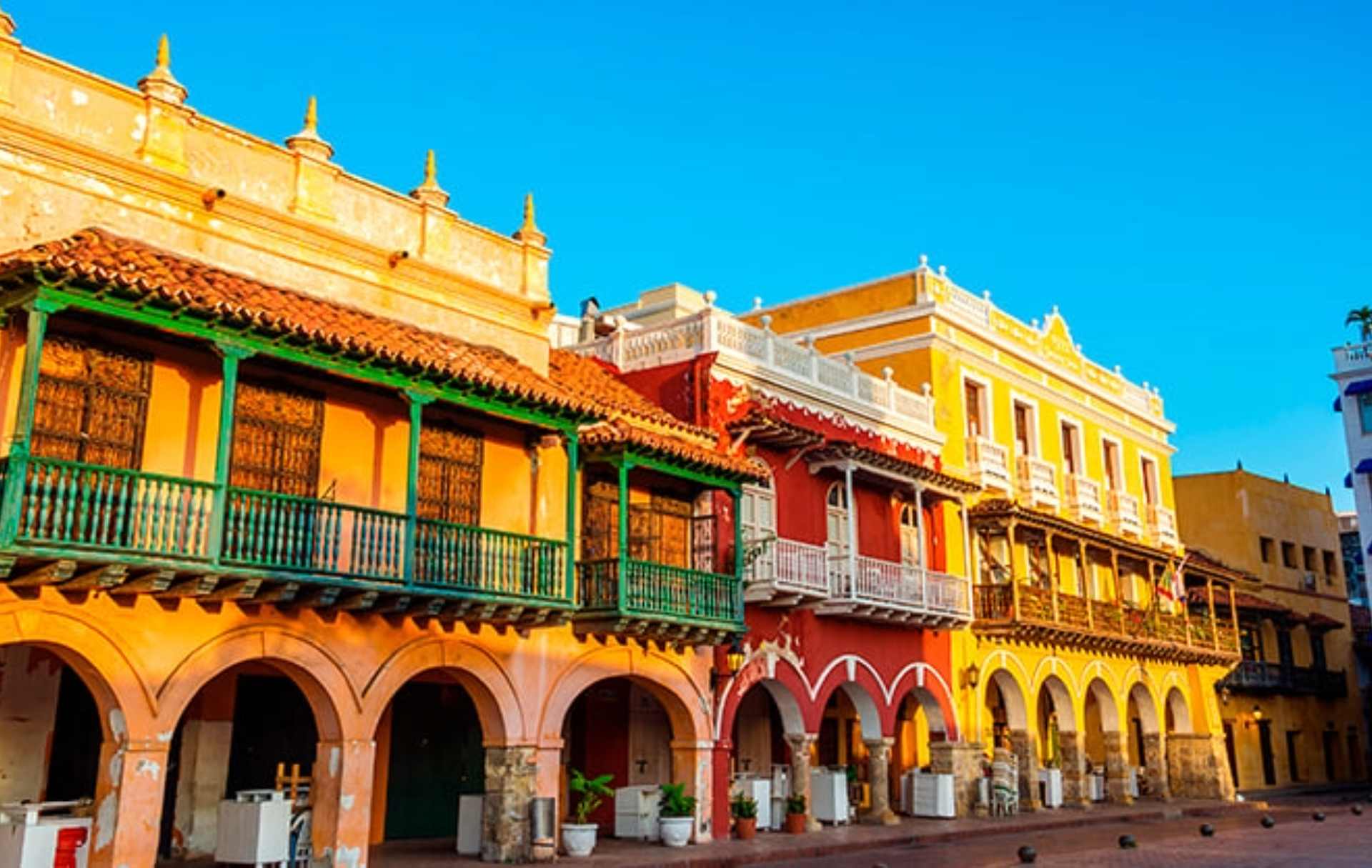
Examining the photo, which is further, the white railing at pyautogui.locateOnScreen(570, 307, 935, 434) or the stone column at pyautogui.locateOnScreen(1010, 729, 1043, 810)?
the stone column at pyautogui.locateOnScreen(1010, 729, 1043, 810)

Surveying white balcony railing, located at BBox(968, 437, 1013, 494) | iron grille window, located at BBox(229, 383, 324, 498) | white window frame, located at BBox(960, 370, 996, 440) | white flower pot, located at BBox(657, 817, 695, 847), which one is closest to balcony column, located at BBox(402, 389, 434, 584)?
iron grille window, located at BBox(229, 383, 324, 498)

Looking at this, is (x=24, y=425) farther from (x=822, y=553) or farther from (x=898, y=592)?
(x=898, y=592)

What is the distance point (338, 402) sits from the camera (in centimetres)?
1574

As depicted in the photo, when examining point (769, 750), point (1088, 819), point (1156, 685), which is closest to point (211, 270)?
point (769, 750)

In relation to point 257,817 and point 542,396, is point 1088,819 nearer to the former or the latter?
point 542,396

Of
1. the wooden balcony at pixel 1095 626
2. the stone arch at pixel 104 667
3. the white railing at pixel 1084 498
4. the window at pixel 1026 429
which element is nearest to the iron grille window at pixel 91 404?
the stone arch at pixel 104 667

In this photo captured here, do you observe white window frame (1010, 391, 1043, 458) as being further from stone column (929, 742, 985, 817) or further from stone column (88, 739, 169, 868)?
stone column (88, 739, 169, 868)

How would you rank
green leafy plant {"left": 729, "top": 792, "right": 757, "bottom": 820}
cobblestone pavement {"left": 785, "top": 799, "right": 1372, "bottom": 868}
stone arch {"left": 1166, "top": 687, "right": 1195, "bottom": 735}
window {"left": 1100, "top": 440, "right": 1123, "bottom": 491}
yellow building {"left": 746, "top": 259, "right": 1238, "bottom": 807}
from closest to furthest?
cobblestone pavement {"left": 785, "top": 799, "right": 1372, "bottom": 868} < green leafy plant {"left": 729, "top": 792, "right": 757, "bottom": 820} < yellow building {"left": 746, "top": 259, "right": 1238, "bottom": 807} < window {"left": 1100, "top": 440, "right": 1123, "bottom": 491} < stone arch {"left": 1166, "top": 687, "right": 1195, "bottom": 735}

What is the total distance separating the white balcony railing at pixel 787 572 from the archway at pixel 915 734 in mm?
4627

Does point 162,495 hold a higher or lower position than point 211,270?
lower

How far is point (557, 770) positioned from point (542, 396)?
5239mm

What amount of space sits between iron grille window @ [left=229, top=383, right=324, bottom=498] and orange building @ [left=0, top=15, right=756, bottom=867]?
4cm

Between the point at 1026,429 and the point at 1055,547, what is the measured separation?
291cm

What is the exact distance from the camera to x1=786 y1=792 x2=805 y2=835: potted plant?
850 inches
